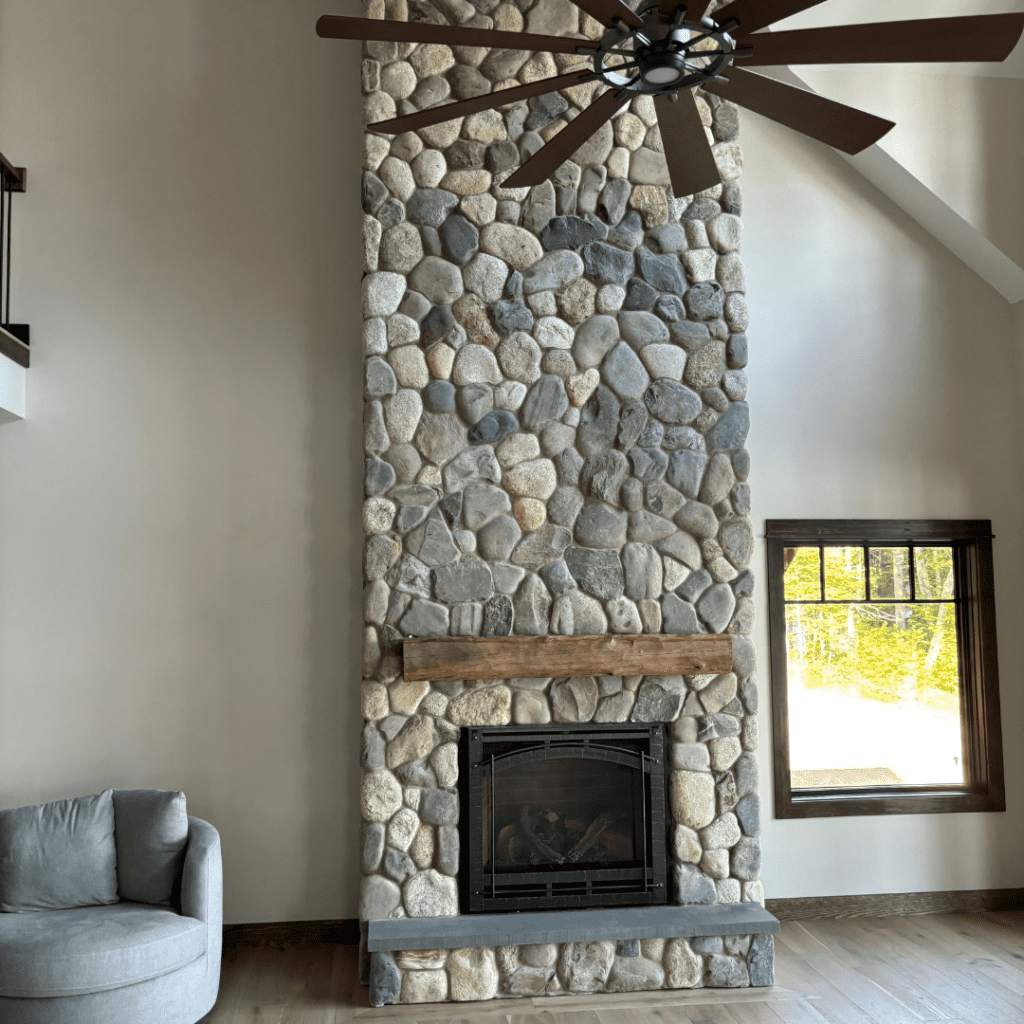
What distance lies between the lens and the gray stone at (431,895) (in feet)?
12.4

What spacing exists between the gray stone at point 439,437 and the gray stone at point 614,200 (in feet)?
3.77

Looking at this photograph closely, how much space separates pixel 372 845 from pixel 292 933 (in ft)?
2.65

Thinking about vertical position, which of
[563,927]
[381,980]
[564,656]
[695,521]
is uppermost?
[695,521]

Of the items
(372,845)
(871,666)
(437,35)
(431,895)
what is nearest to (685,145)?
(437,35)

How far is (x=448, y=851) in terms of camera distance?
3.79 metres

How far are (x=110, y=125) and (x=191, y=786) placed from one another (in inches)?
124

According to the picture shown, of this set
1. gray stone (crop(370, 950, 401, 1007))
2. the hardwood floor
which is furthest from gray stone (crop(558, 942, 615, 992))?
gray stone (crop(370, 950, 401, 1007))

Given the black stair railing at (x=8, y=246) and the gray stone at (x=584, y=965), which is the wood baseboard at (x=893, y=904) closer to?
the gray stone at (x=584, y=965)

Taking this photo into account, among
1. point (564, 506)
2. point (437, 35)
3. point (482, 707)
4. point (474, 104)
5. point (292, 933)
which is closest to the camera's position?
point (437, 35)

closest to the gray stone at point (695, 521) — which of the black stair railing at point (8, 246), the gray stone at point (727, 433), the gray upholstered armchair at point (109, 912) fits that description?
the gray stone at point (727, 433)

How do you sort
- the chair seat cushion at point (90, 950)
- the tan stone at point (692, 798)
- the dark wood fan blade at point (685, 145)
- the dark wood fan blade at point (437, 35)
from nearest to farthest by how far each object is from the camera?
the dark wood fan blade at point (437, 35), the dark wood fan blade at point (685, 145), the chair seat cushion at point (90, 950), the tan stone at point (692, 798)

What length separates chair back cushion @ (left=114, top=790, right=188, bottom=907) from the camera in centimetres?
364

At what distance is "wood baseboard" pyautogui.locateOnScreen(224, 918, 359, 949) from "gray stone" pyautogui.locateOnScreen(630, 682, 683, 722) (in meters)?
1.67

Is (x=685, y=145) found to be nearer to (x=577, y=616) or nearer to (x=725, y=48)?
(x=725, y=48)
